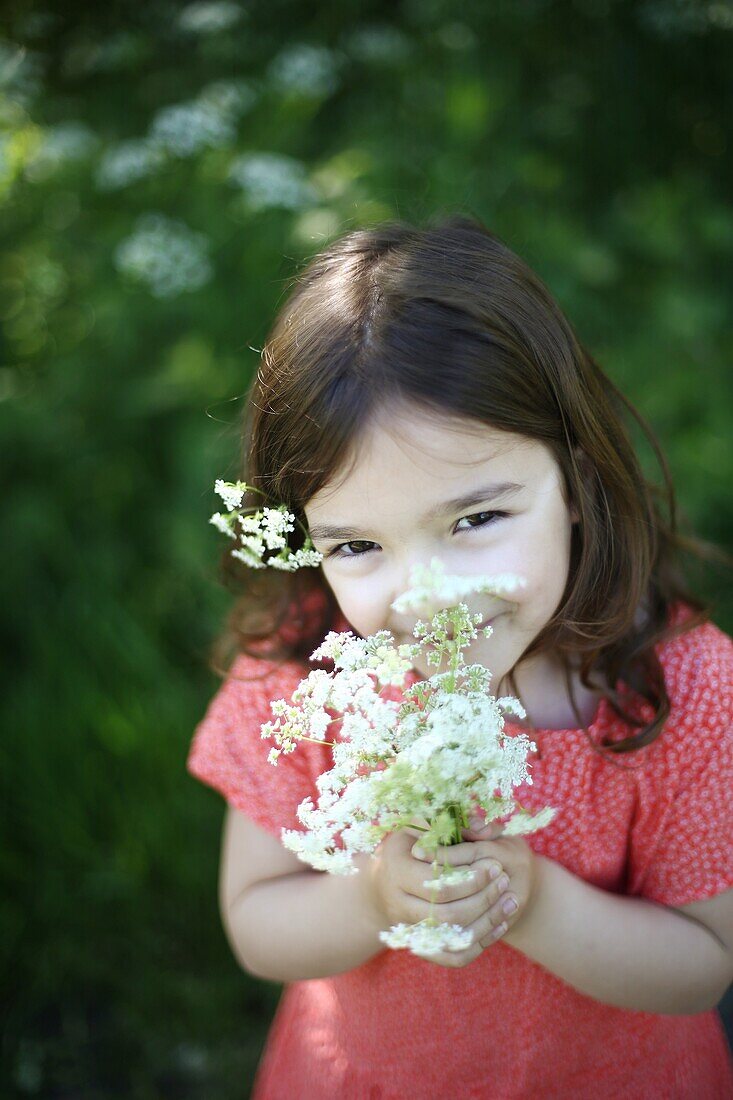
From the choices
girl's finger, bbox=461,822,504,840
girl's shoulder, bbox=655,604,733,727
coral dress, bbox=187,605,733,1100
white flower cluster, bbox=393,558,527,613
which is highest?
white flower cluster, bbox=393,558,527,613

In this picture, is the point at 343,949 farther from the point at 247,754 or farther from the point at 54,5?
the point at 54,5

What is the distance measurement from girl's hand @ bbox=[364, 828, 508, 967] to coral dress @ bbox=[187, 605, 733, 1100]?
0.89 feet

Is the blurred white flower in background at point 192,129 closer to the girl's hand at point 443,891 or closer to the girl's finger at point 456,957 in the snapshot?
the girl's hand at point 443,891

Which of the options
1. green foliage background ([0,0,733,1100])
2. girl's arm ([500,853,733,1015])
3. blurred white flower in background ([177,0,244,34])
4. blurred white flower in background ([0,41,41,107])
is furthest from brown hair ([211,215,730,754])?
blurred white flower in background ([0,41,41,107])

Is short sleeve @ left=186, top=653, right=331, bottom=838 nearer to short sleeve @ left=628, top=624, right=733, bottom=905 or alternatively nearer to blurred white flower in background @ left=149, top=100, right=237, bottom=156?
short sleeve @ left=628, top=624, right=733, bottom=905

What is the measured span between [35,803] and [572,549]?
2.00m

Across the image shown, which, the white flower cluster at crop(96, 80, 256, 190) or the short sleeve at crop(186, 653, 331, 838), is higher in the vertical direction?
the white flower cluster at crop(96, 80, 256, 190)

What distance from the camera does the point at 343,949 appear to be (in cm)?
163

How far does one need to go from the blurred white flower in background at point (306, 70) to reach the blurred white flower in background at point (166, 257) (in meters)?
0.52

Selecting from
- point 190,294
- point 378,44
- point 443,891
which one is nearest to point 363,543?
point 443,891

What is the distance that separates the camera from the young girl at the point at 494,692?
1.34 meters

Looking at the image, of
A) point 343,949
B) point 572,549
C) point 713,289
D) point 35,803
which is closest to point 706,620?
point 572,549

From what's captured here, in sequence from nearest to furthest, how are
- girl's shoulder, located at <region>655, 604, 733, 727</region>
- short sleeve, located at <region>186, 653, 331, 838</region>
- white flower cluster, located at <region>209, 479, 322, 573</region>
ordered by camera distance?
white flower cluster, located at <region>209, 479, 322, 573</region>, girl's shoulder, located at <region>655, 604, 733, 727</region>, short sleeve, located at <region>186, 653, 331, 838</region>

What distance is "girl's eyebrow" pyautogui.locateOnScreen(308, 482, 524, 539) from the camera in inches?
51.4
